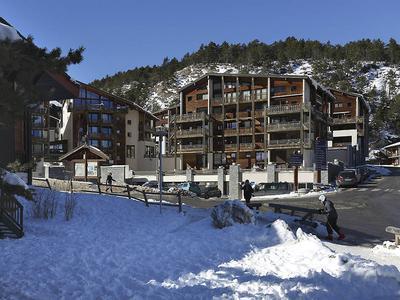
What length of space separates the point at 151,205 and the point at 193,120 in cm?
4479

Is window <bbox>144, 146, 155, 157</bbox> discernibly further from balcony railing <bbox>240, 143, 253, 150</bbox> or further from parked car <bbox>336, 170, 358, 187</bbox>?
parked car <bbox>336, 170, 358, 187</bbox>

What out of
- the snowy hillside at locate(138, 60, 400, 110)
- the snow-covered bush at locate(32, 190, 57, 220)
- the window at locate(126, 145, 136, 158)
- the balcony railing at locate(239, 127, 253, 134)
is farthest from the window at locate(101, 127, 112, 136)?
the snowy hillside at locate(138, 60, 400, 110)

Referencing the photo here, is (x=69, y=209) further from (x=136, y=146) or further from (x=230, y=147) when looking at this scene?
(x=136, y=146)

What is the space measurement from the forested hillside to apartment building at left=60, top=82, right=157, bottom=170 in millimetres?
52109

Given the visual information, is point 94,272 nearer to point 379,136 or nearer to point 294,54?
point 379,136

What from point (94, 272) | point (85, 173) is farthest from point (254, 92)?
point (94, 272)

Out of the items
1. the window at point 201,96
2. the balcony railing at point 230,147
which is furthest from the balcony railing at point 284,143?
the window at point 201,96

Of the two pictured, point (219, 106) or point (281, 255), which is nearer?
point (281, 255)

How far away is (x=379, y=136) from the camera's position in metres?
99.4

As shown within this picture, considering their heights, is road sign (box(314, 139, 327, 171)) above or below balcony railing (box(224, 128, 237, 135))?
below

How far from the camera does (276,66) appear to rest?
14025 centimetres

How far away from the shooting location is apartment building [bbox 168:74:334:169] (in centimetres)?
5716

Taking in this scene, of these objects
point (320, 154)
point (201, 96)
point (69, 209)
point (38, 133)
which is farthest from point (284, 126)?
point (69, 209)

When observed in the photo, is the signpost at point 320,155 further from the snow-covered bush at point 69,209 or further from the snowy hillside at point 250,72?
the snowy hillside at point 250,72
